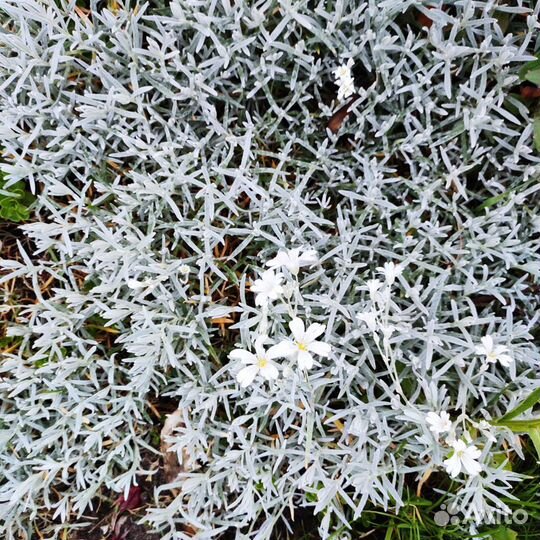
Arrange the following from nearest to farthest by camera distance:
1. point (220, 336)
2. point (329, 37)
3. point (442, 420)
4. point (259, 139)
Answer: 1. point (442, 420)
2. point (329, 37)
3. point (259, 139)
4. point (220, 336)

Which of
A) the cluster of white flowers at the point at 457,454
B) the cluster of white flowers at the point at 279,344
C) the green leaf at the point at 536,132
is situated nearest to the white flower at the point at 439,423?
the cluster of white flowers at the point at 457,454

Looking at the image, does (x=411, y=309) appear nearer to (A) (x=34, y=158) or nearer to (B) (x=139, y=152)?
(B) (x=139, y=152)

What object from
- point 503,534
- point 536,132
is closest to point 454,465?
point 503,534

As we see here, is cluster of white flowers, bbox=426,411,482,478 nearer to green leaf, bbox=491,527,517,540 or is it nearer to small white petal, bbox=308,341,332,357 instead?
small white petal, bbox=308,341,332,357

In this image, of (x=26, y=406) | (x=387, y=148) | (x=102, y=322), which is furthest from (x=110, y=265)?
(x=387, y=148)

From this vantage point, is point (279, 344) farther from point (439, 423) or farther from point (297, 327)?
point (439, 423)

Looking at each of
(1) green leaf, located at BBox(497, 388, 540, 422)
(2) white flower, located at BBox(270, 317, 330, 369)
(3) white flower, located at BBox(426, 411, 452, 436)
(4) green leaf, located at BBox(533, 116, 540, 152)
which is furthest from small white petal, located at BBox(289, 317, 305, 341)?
(4) green leaf, located at BBox(533, 116, 540, 152)
